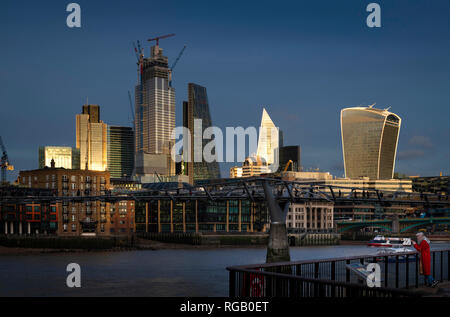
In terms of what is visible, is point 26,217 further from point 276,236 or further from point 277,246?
point 277,246

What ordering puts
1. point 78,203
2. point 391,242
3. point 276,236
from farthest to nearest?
point 78,203 → point 391,242 → point 276,236

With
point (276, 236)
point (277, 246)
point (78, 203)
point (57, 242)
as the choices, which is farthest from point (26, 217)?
point (277, 246)

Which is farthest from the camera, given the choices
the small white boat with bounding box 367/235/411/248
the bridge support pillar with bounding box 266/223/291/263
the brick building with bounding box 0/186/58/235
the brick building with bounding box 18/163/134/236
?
the brick building with bounding box 18/163/134/236

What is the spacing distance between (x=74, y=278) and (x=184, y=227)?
122 m

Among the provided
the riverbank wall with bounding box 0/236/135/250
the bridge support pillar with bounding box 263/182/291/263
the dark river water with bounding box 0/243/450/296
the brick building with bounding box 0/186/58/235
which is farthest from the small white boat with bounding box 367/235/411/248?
the brick building with bounding box 0/186/58/235

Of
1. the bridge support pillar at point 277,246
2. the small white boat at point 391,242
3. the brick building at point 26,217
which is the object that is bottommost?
the small white boat at point 391,242

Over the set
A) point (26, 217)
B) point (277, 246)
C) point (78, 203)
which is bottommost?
point (26, 217)

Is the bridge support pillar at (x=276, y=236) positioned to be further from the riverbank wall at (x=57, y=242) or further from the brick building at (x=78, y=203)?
the brick building at (x=78, y=203)

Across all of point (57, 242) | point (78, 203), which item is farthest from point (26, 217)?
point (57, 242)

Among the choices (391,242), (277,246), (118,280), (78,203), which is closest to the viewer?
(118,280)

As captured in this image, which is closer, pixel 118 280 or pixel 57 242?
pixel 118 280

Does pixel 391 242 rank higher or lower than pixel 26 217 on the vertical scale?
lower

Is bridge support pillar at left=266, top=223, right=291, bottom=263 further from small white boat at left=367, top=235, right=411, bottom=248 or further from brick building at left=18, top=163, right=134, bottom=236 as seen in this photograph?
brick building at left=18, top=163, right=134, bottom=236

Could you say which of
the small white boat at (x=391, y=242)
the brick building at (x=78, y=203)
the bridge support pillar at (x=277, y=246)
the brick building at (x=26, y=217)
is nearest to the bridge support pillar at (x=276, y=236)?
the bridge support pillar at (x=277, y=246)
